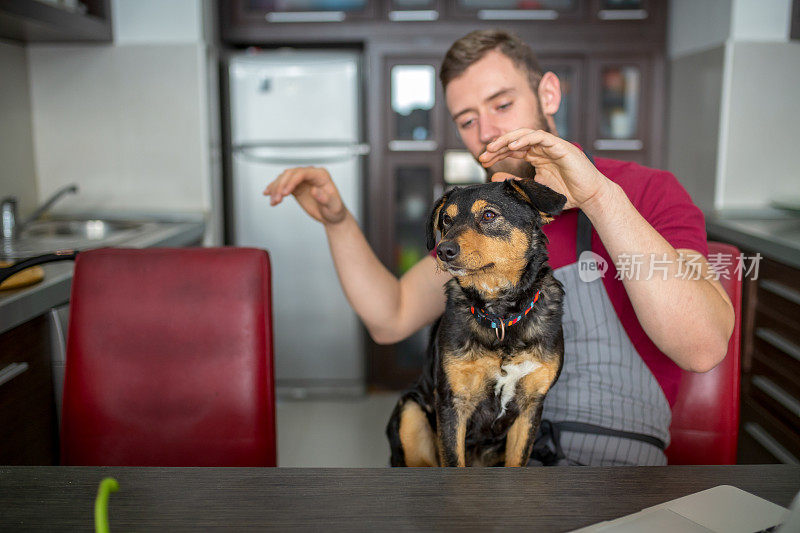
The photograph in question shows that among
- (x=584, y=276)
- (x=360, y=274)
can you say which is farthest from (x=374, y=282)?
(x=584, y=276)

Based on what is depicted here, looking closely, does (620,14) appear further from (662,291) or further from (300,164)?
(662,291)

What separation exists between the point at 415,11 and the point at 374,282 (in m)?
2.34

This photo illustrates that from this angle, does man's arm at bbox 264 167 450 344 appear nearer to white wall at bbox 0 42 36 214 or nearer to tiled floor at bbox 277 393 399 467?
tiled floor at bbox 277 393 399 467

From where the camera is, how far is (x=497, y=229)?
1062 millimetres

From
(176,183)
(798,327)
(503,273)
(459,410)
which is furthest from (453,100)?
(176,183)

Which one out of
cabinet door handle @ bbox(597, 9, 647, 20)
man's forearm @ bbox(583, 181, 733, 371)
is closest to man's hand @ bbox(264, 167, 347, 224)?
man's forearm @ bbox(583, 181, 733, 371)

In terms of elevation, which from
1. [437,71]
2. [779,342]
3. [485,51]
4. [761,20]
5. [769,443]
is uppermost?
[761,20]

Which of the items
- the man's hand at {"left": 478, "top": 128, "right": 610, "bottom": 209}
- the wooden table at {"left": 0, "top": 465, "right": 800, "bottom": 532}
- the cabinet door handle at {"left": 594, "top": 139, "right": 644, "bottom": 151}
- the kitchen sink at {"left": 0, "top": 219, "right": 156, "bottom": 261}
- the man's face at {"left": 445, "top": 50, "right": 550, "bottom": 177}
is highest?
the man's face at {"left": 445, "top": 50, "right": 550, "bottom": 177}

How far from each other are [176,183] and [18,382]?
172 centimetres

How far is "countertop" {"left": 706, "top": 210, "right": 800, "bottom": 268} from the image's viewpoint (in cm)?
220

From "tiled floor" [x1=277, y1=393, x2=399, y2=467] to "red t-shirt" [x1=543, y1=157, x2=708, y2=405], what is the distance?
1610mm

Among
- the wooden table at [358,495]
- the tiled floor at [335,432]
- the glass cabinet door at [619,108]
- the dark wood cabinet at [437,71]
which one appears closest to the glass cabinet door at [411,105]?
the dark wood cabinet at [437,71]

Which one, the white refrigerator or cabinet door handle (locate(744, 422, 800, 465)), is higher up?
the white refrigerator

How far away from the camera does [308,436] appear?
10.1 ft
